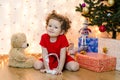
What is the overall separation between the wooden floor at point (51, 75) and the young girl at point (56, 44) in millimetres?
73

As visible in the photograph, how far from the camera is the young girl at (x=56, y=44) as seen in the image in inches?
73.4

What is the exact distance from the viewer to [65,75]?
5.85 ft

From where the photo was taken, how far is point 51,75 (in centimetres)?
175

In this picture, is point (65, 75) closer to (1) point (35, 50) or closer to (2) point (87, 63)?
(2) point (87, 63)

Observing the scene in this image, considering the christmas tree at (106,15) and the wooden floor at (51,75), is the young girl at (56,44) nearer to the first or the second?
the wooden floor at (51,75)

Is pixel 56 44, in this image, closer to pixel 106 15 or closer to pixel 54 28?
pixel 54 28

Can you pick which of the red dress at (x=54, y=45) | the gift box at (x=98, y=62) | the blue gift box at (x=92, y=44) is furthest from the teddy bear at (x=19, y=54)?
the blue gift box at (x=92, y=44)

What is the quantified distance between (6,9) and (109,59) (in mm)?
1245

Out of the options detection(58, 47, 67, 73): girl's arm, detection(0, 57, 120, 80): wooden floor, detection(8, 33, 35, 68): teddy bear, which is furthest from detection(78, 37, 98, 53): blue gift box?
detection(8, 33, 35, 68): teddy bear

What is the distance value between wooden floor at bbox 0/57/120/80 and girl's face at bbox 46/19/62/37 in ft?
1.10

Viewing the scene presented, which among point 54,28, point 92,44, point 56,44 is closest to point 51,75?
point 56,44

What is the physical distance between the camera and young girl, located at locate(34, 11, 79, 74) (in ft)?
6.11

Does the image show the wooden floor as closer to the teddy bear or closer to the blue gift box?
the teddy bear

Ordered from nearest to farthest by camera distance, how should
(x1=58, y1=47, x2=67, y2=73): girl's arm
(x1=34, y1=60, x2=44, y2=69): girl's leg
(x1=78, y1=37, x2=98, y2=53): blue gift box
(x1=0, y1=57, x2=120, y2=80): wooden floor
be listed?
(x1=0, y1=57, x2=120, y2=80): wooden floor, (x1=58, y1=47, x2=67, y2=73): girl's arm, (x1=34, y1=60, x2=44, y2=69): girl's leg, (x1=78, y1=37, x2=98, y2=53): blue gift box
